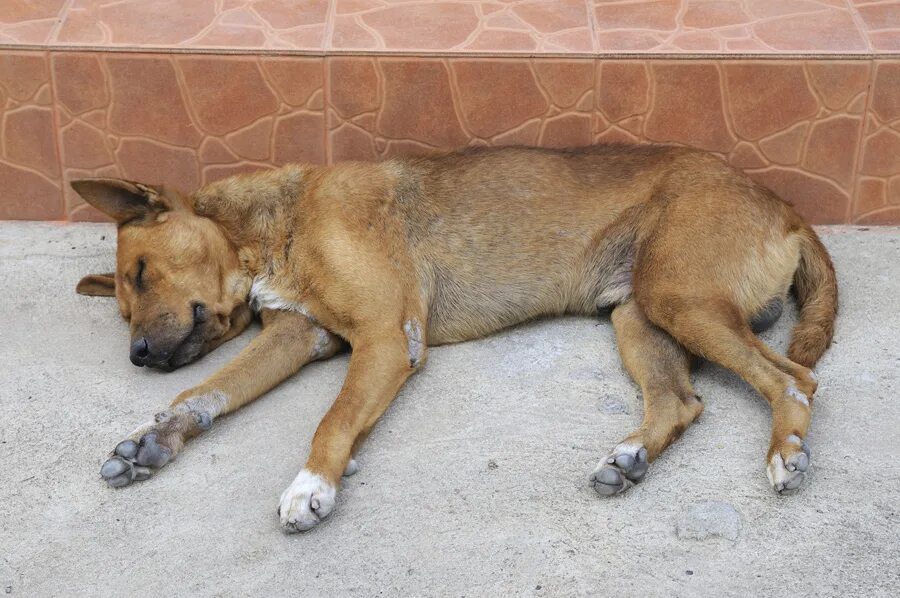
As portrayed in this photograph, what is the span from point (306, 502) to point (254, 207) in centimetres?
167

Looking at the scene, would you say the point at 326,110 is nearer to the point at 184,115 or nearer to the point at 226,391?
the point at 184,115

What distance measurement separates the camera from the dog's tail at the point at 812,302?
4102 millimetres

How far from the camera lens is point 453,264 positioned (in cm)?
449

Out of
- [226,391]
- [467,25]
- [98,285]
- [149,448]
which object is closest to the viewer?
[149,448]

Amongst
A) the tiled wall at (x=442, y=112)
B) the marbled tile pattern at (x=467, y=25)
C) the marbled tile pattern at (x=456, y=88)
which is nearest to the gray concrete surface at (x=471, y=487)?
the tiled wall at (x=442, y=112)

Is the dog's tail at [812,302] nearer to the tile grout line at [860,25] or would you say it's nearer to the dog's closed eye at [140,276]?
the tile grout line at [860,25]

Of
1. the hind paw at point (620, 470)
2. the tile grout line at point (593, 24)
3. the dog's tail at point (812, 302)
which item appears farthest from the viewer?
the tile grout line at point (593, 24)

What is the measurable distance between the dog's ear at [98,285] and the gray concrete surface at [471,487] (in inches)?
7.6

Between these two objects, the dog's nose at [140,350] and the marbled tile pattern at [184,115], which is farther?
the marbled tile pattern at [184,115]

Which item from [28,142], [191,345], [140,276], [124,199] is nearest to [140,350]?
[191,345]

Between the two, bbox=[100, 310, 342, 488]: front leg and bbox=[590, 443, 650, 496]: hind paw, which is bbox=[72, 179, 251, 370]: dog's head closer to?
bbox=[100, 310, 342, 488]: front leg

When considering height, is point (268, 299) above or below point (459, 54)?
below

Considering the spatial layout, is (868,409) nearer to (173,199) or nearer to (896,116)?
(896,116)

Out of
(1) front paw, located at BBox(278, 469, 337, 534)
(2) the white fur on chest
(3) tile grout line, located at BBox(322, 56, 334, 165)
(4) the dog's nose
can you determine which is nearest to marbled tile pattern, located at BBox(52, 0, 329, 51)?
(3) tile grout line, located at BBox(322, 56, 334, 165)
